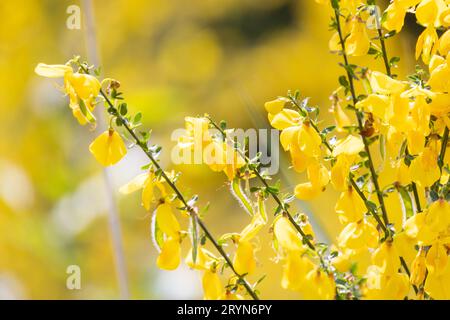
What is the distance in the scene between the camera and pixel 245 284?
0.61 meters

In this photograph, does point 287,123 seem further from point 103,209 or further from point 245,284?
point 103,209

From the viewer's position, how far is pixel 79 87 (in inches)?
22.9

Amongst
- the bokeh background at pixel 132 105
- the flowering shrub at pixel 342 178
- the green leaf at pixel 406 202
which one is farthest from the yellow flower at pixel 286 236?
the bokeh background at pixel 132 105

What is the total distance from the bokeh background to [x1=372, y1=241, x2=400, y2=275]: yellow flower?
0.58 meters

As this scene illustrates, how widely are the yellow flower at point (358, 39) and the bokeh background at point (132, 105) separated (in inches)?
19.8

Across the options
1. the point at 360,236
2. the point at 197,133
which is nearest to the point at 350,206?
the point at 360,236

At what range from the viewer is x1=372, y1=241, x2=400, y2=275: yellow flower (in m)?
0.58

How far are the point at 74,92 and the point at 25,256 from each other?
912mm

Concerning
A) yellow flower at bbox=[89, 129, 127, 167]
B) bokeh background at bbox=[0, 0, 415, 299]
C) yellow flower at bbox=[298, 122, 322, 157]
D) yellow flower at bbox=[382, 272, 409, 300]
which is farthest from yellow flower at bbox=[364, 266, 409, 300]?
bokeh background at bbox=[0, 0, 415, 299]

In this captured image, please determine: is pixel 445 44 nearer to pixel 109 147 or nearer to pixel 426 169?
pixel 426 169

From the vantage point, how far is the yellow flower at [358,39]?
63 cm

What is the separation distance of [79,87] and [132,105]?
857 mm

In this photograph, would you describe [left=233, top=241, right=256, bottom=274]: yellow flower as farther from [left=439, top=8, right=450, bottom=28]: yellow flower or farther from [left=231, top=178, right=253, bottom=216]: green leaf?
[left=439, top=8, right=450, bottom=28]: yellow flower

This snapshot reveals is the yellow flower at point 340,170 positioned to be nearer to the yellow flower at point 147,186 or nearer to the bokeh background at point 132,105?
the yellow flower at point 147,186
